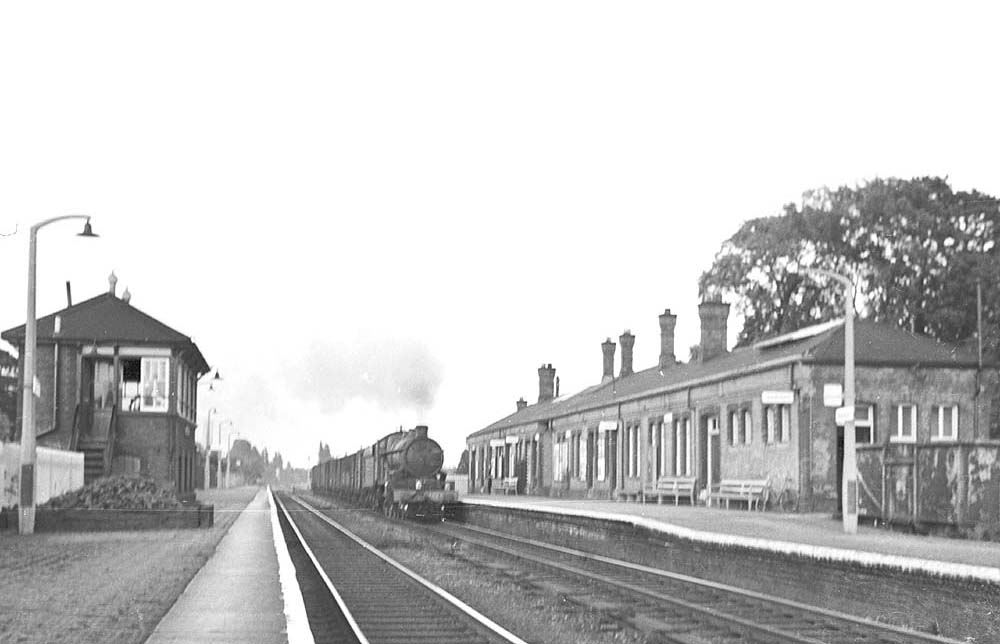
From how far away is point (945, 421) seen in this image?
35250 millimetres

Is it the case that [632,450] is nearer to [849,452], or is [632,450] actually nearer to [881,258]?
[881,258]

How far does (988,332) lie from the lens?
Answer: 50.0 m

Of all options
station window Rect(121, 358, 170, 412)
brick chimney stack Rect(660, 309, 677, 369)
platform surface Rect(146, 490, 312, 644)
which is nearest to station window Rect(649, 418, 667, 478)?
brick chimney stack Rect(660, 309, 677, 369)

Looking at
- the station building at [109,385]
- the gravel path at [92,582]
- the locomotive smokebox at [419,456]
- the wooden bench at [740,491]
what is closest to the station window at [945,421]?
the wooden bench at [740,491]

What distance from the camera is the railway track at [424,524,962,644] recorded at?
1286cm

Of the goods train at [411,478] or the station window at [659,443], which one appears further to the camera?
the station window at [659,443]

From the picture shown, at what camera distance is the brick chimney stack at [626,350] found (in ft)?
206

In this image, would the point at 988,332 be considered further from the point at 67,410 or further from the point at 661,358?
the point at 67,410

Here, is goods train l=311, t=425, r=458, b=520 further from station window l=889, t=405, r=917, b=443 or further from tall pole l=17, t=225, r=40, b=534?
station window l=889, t=405, r=917, b=443

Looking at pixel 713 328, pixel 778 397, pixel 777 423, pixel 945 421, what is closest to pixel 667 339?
pixel 713 328

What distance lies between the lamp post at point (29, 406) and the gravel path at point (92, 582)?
61 cm

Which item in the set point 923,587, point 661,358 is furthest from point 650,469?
point 923,587

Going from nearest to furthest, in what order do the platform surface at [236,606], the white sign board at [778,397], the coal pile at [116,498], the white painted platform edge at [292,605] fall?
the white painted platform edge at [292,605] → the platform surface at [236,606] → the coal pile at [116,498] → the white sign board at [778,397]

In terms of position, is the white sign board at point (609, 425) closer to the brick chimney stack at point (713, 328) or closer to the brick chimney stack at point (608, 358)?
the brick chimney stack at point (713, 328)
